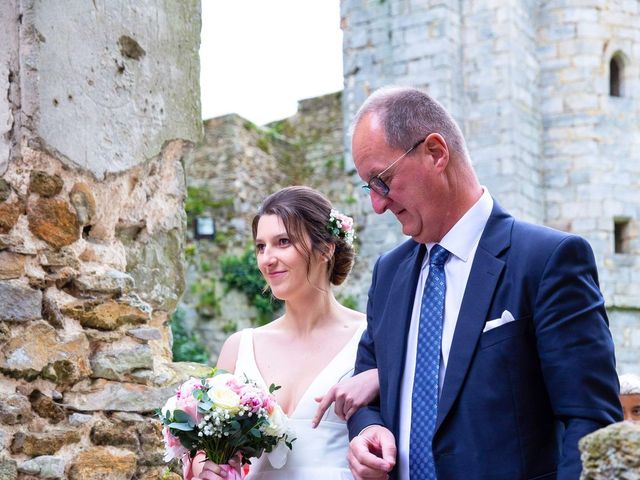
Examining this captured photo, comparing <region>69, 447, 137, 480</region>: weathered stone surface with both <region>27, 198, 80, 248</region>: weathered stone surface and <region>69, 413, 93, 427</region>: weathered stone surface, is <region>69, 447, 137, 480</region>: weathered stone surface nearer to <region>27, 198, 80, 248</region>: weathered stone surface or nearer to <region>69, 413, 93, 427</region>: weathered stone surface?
<region>69, 413, 93, 427</region>: weathered stone surface

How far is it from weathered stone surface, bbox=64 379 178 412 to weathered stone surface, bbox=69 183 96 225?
2.16ft

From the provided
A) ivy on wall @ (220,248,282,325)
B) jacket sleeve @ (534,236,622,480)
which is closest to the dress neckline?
jacket sleeve @ (534,236,622,480)

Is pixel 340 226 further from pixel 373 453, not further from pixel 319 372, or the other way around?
pixel 373 453

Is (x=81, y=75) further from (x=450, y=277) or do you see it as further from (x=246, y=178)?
(x=246, y=178)

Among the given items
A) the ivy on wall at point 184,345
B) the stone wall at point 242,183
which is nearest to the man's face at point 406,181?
the ivy on wall at point 184,345

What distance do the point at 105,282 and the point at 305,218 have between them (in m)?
0.86

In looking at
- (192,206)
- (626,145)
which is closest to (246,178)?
(192,206)

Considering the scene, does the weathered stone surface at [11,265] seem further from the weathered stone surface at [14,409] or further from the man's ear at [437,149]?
the man's ear at [437,149]

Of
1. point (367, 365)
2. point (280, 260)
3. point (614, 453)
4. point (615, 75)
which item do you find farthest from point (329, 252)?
point (615, 75)

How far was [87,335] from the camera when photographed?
11.6 ft

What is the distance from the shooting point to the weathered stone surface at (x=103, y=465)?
11.3ft

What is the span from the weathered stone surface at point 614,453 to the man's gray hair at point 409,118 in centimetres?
113

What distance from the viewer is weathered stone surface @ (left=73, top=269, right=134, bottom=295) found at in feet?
11.7

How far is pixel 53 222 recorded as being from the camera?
352cm
